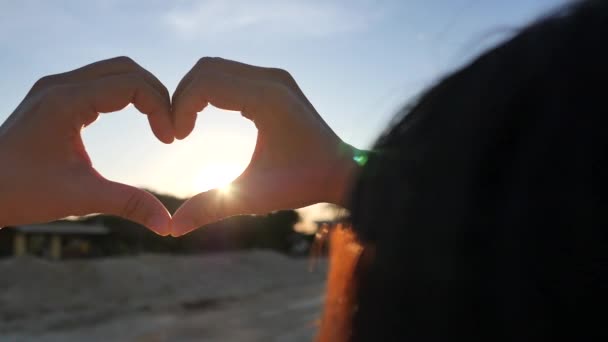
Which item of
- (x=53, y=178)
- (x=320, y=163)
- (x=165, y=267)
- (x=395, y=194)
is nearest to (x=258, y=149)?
(x=320, y=163)

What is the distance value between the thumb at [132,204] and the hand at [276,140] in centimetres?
20

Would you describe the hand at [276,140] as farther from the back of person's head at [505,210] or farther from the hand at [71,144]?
the back of person's head at [505,210]

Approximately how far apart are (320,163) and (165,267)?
2618cm

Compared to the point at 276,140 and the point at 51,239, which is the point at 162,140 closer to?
the point at 276,140

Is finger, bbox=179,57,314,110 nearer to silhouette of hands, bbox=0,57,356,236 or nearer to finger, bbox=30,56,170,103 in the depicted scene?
silhouette of hands, bbox=0,57,356,236

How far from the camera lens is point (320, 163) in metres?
1.28

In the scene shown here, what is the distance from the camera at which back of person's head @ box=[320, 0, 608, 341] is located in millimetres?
459

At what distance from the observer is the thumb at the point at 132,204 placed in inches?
56.7

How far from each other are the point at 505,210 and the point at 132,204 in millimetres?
1118

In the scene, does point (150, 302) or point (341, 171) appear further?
point (150, 302)

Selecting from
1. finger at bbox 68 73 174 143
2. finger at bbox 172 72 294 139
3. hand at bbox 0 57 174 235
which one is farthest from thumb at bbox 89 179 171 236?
finger at bbox 172 72 294 139

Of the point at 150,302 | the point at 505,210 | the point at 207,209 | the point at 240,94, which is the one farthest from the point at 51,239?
the point at 505,210

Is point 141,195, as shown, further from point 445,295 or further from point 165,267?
point 165,267

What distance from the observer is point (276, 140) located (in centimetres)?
128
